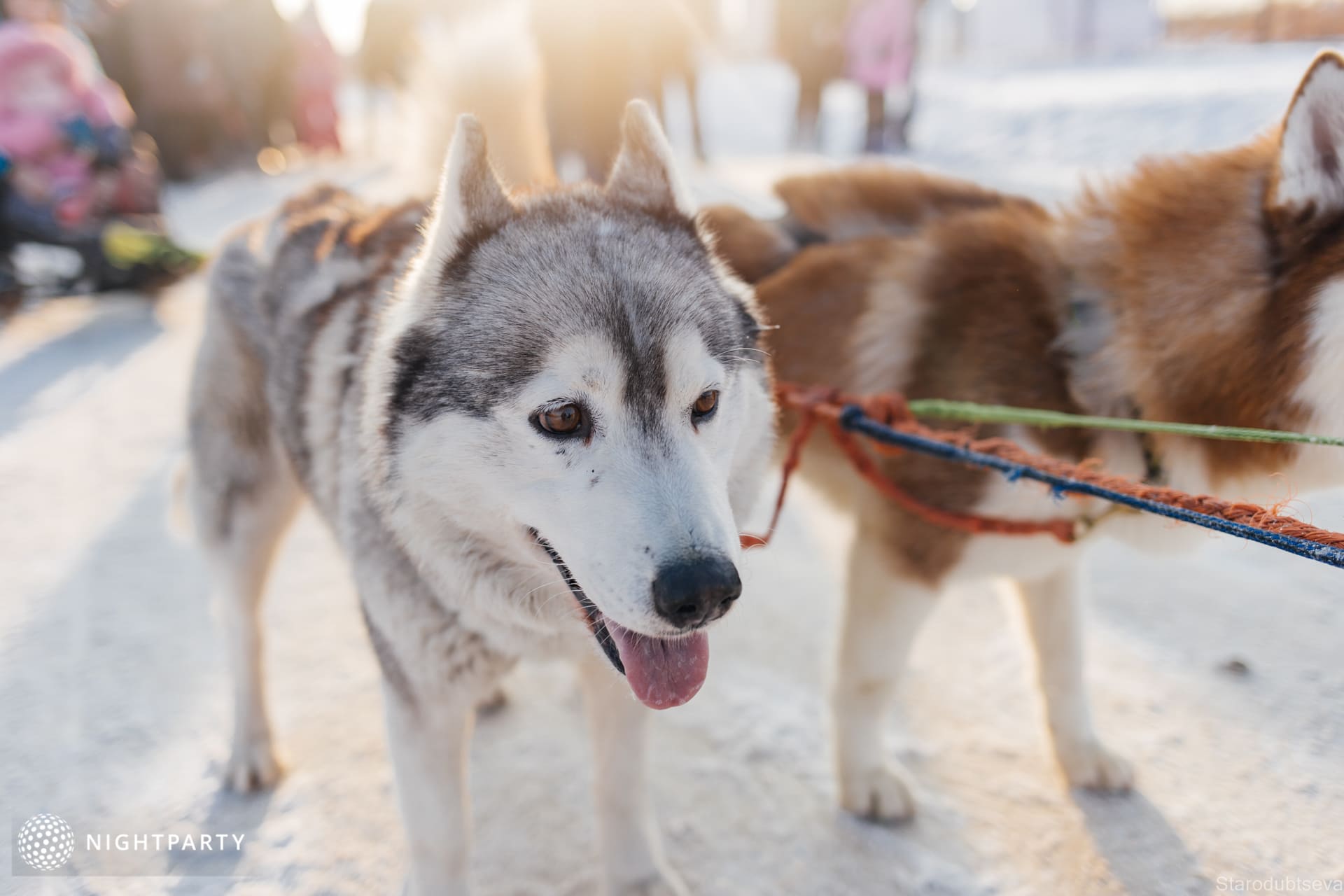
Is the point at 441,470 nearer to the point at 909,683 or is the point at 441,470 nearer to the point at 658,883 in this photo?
the point at 658,883

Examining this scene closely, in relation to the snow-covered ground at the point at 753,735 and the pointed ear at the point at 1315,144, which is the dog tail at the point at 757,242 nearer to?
the snow-covered ground at the point at 753,735

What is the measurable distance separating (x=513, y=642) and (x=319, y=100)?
51.3 ft

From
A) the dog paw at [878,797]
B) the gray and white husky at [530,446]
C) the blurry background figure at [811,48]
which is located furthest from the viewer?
the blurry background figure at [811,48]

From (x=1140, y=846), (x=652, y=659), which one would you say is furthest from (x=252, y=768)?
(x=1140, y=846)

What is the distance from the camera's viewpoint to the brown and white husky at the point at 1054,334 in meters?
1.60

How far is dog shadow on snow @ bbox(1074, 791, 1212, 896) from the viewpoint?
6.19 ft

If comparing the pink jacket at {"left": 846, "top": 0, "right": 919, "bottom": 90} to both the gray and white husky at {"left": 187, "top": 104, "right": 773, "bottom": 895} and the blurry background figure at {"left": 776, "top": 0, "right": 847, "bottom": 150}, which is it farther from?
the gray and white husky at {"left": 187, "top": 104, "right": 773, "bottom": 895}

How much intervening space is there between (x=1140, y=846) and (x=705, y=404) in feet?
4.93

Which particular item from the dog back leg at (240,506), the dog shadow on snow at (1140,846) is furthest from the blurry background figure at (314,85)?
the dog shadow on snow at (1140,846)

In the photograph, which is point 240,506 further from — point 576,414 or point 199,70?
point 199,70

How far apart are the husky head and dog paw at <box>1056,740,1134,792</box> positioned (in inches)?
48.8

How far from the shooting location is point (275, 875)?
1.95 m

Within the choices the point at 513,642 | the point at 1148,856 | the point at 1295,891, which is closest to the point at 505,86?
the point at 513,642

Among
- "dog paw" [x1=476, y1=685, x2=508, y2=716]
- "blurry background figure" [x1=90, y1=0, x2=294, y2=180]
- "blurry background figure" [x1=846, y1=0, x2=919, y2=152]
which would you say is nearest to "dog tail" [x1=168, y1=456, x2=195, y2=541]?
"dog paw" [x1=476, y1=685, x2=508, y2=716]
